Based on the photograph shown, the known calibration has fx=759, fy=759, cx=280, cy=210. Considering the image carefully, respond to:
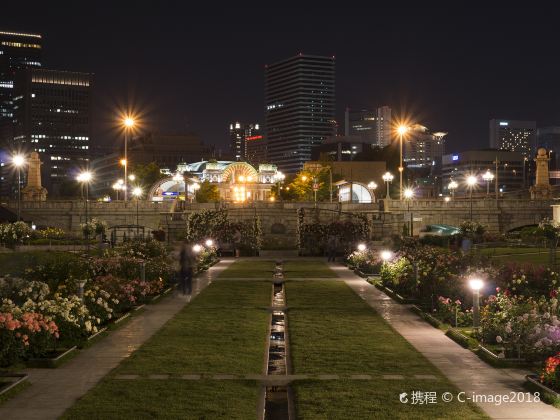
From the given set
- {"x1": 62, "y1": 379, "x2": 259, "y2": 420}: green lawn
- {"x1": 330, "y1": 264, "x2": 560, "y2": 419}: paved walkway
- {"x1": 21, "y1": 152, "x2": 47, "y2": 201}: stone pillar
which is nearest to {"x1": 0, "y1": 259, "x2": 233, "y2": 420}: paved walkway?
{"x1": 62, "y1": 379, "x2": 259, "y2": 420}: green lawn

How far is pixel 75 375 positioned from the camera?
14.2m

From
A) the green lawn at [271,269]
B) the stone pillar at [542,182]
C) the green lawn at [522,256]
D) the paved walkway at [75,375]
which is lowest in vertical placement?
the paved walkway at [75,375]

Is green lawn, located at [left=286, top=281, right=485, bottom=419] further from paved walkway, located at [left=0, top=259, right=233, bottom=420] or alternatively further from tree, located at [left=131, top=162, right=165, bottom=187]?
tree, located at [left=131, top=162, right=165, bottom=187]

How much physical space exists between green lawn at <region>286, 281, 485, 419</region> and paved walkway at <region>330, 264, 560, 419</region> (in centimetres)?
27

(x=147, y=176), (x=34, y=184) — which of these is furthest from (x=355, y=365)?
(x=147, y=176)

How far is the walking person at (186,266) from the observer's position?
2714 centimetres

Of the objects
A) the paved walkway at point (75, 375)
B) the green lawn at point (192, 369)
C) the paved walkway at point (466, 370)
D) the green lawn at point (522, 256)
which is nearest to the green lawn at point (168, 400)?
the green lawn at point (192, 369)

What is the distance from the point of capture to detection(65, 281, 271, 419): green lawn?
11.6 metres

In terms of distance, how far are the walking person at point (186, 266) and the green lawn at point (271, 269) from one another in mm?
9118

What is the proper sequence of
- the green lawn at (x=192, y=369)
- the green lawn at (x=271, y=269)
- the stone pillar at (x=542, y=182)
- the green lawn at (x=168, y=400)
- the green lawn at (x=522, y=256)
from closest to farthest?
the green lawn at (x=168, y=400), the green lawn at (x=192, y=369), the green lawn at (x=271, y=269), the green lawn at (x=522, y=256), the stone pillar at (x=542, y=182)

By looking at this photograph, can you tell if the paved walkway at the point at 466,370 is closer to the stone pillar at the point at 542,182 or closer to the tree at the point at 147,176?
the stone pillar at the point at 542,182

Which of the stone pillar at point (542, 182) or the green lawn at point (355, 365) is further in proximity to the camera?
the stone pillar at point (542, 182)

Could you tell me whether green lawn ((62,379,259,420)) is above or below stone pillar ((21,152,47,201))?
below

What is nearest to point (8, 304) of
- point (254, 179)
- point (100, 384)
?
point (100, 384)
